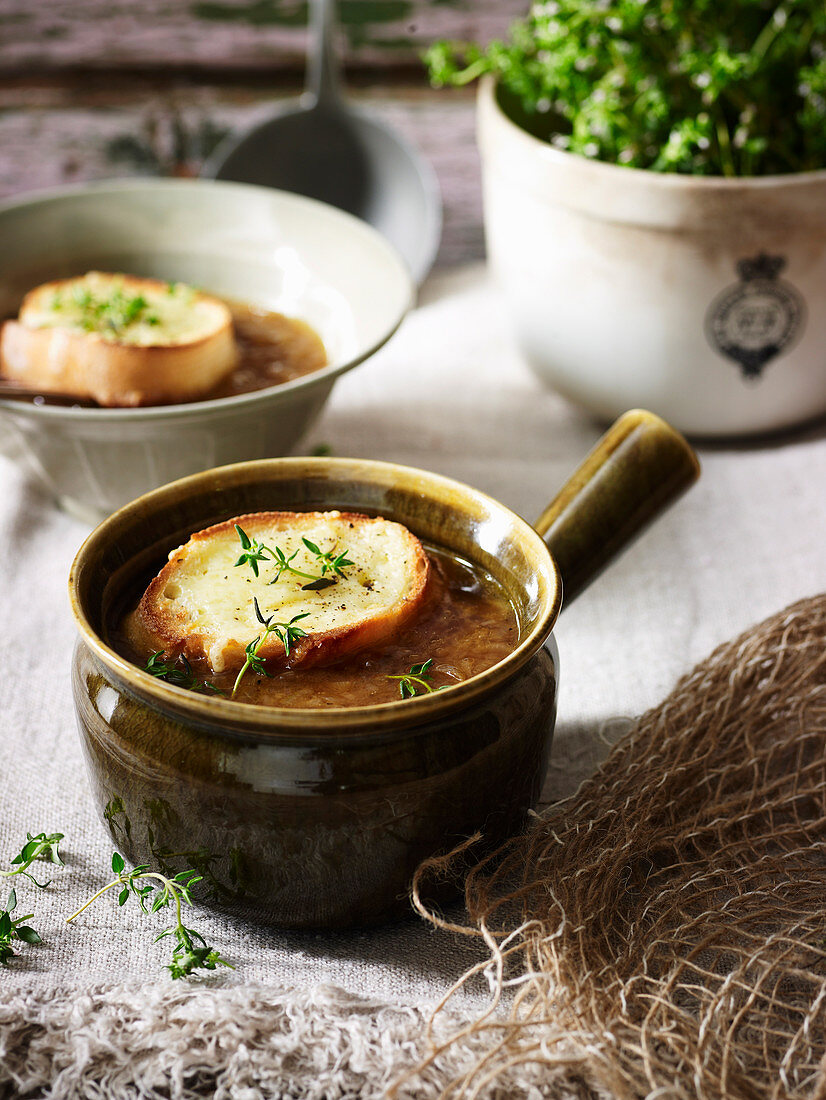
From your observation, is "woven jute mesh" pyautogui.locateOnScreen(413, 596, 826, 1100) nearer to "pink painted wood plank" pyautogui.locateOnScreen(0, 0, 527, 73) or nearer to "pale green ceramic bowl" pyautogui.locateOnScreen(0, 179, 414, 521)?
"pale green ceramic bowl" pyautogui.locateOnScreen(0, 179, 414, 521)

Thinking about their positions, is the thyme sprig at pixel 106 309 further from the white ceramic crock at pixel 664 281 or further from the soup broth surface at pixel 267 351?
the white ceramic crock at pixel 664 281

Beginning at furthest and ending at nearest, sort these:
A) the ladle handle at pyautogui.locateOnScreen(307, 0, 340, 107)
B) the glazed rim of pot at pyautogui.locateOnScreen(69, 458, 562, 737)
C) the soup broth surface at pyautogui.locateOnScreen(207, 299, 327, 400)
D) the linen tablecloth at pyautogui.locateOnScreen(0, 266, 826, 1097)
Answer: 1. the ladle handle at pyautogui.locateOnScreen(307, 0, 340, 107)
2. the soup broth surface at pyautogui.locateOnScreen(207, 299, 327, 400)
3. the linen tablecloth at pyautogui.locateOnScreen(0, 266, 826, 1097)
4. the glazed rim of pot at pyautogui.locateOnScreen(69, 458, 562, 737)

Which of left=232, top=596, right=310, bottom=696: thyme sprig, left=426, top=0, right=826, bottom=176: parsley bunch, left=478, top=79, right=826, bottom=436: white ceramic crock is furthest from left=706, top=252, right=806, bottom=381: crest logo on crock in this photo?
left=232, top=596, right=310, bottom=696: thyme sprig

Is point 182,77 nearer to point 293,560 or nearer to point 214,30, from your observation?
point 214,30

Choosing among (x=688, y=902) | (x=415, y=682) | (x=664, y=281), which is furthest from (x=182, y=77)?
(x=688, y=902)

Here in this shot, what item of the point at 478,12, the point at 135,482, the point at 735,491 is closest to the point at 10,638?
the point at 135,482

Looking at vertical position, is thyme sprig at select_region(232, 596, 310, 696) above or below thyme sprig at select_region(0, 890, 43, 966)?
above

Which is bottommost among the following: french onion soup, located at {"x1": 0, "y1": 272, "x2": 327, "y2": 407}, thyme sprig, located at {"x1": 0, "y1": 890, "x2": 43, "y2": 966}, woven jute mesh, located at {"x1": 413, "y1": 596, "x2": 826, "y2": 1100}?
thyme sprig, located at {"x1": 0, "y1": 890, "x2": 43, "y2": 966}
